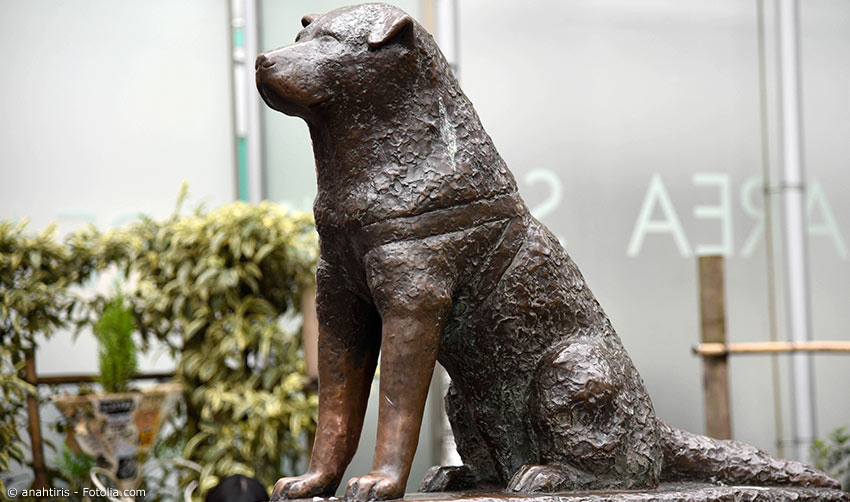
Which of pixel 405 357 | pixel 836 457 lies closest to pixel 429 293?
pixel 405 357

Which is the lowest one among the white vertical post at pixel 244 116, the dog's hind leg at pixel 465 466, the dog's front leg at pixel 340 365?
the dog's hind leg at pixel 465 466

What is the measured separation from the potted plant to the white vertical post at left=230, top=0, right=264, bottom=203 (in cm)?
171

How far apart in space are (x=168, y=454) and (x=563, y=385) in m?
3.46

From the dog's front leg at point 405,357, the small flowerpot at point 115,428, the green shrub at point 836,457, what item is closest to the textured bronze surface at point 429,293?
the dog's front leg at point 405,357

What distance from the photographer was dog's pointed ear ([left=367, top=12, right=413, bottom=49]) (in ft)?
5.39

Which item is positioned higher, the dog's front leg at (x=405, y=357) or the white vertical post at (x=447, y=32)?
the white vertical post at (x=447, y=32)

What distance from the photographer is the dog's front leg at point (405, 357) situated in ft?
5.28

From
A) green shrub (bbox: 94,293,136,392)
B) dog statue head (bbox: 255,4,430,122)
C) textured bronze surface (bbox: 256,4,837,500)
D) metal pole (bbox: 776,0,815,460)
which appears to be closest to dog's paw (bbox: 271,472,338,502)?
textured bronze surface (bbox: 256,4,837,500)

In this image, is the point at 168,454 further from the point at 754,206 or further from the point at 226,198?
the point at 754,206

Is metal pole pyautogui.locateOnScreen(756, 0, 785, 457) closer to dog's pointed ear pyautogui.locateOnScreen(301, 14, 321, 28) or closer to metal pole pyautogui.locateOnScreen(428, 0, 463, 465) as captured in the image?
metal pole pyautogui.locateOnScreen(428, 0, 463, 465)

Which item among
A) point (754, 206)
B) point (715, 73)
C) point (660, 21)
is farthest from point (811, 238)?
point (660, 21)

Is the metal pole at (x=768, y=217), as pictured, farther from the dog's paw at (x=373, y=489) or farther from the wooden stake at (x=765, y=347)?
the dog's paw at (x=373, y=489)

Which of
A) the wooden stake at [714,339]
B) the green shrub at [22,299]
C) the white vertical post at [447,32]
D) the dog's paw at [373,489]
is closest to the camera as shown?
the dog's paw at [373,489]

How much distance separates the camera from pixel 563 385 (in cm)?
172
